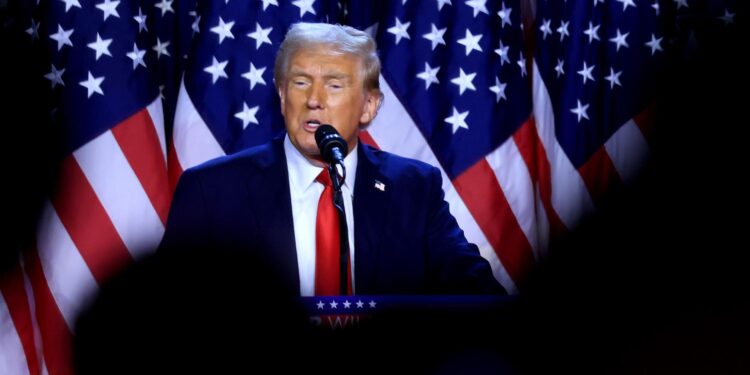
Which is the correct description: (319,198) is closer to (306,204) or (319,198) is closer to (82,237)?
(306,204)

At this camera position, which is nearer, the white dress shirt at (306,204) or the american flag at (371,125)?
the white dress shirt at (306,204)

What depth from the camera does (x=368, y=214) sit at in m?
2.28

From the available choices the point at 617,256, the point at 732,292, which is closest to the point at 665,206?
the point at 617,256

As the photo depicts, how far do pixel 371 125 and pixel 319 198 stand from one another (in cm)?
78

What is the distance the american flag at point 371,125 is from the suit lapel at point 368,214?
0.58 metres

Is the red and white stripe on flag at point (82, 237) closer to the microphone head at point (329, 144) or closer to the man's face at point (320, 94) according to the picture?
the man's face at point (320, 94)

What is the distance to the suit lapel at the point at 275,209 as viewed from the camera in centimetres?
219

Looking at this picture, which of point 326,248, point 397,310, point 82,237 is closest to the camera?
point 397,310

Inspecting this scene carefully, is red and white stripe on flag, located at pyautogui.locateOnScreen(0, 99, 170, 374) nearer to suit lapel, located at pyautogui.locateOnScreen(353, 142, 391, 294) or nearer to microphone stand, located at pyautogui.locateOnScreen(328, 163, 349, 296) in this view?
suit lapel, located at pyautogui.locateOnScreen(353, 142, 391, 294)

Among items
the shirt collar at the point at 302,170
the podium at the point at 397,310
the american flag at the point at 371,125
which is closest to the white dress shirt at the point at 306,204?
the shirt collar at the point at 302,170

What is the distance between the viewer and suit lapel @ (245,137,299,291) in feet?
7.19

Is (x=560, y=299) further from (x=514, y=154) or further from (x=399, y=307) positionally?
(x=514, y=154)

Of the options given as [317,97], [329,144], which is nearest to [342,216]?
[329,144]

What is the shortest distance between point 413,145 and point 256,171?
84 cm
